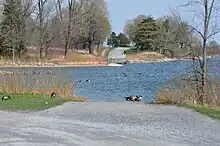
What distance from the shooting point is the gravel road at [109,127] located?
9.03 meters

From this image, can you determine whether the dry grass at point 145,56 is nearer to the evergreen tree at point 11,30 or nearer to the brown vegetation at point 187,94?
the evergreen tree at point 11,30

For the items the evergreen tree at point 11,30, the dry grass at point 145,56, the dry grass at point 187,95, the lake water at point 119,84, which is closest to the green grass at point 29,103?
the dry grass at point 187,95

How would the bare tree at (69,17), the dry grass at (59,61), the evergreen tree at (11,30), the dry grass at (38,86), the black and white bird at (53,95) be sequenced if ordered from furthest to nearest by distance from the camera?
the bare tree at (69,17), the evergreen tree at (11,30), the dry grass at (59,61), the dry grass at (38,86), the black and white bird at (53,95)

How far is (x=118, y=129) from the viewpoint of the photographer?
10703mm

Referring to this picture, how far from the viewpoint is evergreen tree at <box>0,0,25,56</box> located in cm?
6444

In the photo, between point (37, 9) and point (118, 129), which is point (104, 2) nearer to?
point (37, 9)

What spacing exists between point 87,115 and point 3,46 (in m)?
53.2

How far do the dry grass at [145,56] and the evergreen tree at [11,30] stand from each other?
2837 cm

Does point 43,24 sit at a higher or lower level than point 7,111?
higher

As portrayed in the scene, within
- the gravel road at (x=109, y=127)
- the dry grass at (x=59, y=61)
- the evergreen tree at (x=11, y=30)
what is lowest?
the dry grass at (x=59, y=61)

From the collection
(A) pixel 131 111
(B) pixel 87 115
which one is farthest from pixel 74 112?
(A) pixel 131 111

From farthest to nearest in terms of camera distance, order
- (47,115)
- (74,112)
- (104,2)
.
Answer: (104,2) < (74,112) < (47,115)

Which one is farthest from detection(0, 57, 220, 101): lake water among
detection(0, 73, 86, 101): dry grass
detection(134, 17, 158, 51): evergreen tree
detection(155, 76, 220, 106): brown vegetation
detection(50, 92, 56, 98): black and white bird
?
detection(134, 17, 158, 51): evergreen tree

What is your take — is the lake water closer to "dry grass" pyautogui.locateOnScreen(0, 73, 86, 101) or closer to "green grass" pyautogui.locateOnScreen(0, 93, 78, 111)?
"dry grass" pyautogui.locateOnScreen(0, 73, 86, 101)
